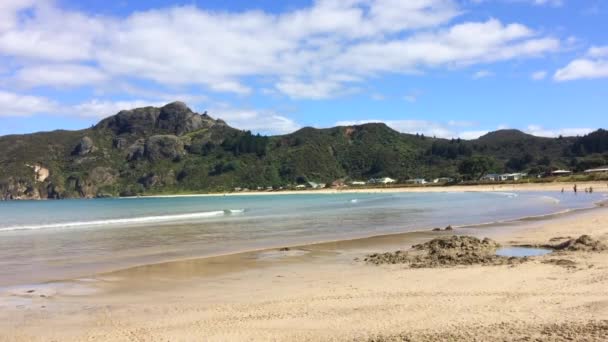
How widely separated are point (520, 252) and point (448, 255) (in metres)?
3.12

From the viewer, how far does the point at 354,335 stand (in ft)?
24.7

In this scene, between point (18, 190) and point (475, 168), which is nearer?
point (475, 168)

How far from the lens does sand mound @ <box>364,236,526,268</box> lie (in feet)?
44.7

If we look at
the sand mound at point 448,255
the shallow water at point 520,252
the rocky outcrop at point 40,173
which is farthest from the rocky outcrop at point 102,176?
the shallow water at point 520,252

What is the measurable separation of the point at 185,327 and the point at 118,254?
1245 centimetres

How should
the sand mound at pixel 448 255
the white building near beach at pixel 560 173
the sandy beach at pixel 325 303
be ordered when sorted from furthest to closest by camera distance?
the white building near beach at pixel 560 173 → the sand mound at pixel 448 255 → the sandy beach at pixel 325 303

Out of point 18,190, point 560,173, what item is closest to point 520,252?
point 560,173

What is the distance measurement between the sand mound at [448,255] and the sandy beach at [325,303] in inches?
22.9

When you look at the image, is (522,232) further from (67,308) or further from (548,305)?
(67,308)

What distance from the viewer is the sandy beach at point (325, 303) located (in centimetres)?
771

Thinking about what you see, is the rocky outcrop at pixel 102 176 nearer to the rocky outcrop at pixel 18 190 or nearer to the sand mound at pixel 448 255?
the rocky outcrop at pixel 18 190

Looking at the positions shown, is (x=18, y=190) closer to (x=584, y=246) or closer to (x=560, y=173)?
(x=560, y=173)

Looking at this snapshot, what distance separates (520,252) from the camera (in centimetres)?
1590

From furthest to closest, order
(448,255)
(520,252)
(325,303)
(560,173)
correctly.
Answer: (560,173), (520,252), (448,255), (325,303)
